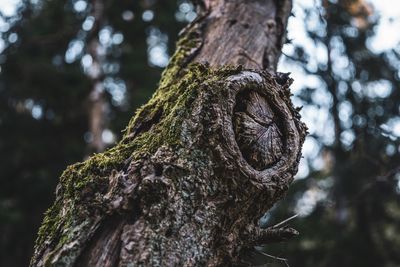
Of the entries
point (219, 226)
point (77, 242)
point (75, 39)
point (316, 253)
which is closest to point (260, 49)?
point (219, 226)

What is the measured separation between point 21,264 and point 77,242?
9.88 m

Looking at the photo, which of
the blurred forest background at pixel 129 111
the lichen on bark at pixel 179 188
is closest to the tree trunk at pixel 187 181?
the lichen on bark at pixel 179 188

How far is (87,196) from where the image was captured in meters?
1.52

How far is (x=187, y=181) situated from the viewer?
1511 mm

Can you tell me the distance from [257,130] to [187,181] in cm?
40

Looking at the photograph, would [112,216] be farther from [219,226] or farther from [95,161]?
[219,226]

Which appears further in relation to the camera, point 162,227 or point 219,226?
point 219,226

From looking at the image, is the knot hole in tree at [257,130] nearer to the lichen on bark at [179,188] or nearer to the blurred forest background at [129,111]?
the lichen on bark at [179,188]

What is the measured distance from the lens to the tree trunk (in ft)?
4.64

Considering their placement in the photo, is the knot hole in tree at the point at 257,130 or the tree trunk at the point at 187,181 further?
the knot hole in tree at the point at 257,130

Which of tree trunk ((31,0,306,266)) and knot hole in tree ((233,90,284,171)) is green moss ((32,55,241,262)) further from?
knot hole in tree ((233,90,284,171))

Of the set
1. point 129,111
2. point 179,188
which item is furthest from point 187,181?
point 129,111

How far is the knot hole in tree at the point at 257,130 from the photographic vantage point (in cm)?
168

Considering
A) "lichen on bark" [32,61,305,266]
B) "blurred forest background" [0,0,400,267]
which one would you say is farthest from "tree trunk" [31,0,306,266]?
"blurred forest background" [0,0,400,267]
